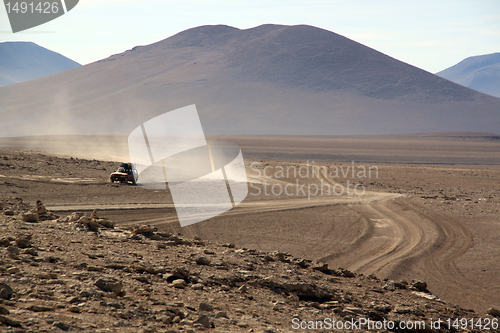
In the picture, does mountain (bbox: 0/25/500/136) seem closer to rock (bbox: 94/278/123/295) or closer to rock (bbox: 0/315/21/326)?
rock (bbox: 94/278/123/295)

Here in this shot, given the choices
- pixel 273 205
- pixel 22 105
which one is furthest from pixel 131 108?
pixel 273 205

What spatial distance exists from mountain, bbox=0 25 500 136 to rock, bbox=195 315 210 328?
76.9m

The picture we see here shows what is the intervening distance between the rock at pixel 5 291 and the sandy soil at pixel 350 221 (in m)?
7.82

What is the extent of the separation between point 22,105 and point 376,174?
4084 inches

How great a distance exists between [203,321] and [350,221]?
38.2ft

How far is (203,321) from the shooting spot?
4613 mm

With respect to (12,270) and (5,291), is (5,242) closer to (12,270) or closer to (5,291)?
(12,270)

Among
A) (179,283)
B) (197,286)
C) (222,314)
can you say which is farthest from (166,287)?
(222,314)

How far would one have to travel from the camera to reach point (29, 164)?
70.9 feet

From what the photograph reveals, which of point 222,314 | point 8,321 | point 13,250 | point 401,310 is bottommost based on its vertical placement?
point 401,310

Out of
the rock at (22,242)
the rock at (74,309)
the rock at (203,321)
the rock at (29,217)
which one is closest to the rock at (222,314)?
the rock at (203,321)

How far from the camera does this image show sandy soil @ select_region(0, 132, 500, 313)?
1061 centimetres

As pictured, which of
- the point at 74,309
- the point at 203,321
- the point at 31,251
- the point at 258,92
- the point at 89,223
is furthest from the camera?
the point at 258,92

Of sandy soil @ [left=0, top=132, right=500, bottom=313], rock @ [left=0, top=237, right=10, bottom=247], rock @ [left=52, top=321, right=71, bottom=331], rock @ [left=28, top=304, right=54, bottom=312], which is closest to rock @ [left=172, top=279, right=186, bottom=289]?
rock @ [left=28, top=304, right=54, bottom=312]
